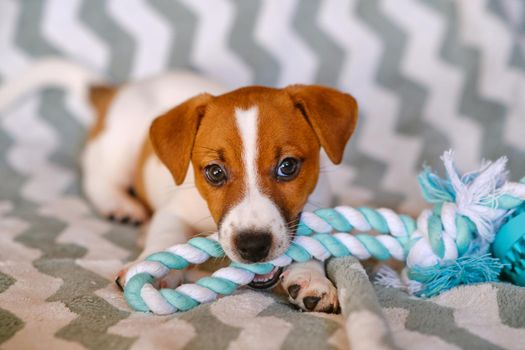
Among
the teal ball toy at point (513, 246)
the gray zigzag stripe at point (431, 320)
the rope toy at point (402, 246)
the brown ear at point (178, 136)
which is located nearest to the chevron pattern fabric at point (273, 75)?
the rope toy at point (402, 246)

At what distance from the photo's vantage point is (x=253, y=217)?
7.17 ft

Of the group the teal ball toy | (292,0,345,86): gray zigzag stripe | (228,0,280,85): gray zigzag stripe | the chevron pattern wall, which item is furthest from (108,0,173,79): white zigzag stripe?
the teal ball toy

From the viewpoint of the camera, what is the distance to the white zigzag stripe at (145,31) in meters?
4.45

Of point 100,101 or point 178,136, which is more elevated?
point 178,136

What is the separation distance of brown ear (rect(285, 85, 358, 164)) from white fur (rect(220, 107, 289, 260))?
29cm

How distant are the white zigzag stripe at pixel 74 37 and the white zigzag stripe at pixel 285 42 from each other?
3.63 ft

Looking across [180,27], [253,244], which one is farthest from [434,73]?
[253,244]

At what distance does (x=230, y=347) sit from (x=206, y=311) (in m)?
0.24

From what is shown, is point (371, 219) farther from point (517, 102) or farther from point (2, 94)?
point (2, 94)

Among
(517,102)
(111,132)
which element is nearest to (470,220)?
(517,102)

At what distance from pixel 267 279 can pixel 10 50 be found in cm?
303

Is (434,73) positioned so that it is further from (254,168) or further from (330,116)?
(254,168)

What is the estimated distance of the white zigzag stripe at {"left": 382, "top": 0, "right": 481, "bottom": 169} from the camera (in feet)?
12.8

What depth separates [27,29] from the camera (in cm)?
447
